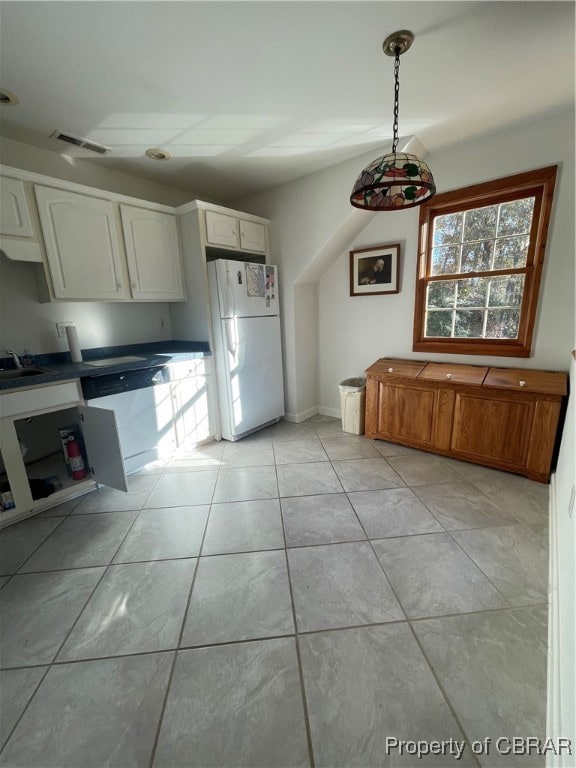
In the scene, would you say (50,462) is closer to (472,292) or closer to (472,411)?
(472,411)

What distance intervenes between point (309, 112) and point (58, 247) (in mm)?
2003

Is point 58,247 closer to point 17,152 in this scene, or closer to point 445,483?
point 17,152

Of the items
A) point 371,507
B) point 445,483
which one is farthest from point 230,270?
point 445,483

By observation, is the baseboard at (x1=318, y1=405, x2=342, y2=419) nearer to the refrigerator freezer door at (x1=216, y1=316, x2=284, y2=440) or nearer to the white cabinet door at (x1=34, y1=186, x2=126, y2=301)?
the refrigerator freezer door at (x1=216, y1=316, x2=284, y2=440)

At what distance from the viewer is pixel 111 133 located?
2156 mm

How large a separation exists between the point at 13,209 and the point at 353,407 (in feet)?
10.1

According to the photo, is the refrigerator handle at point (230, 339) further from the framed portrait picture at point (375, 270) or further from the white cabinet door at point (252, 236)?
the framed portrait picture at point (375, 270)

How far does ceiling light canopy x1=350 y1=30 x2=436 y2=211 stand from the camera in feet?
4.42

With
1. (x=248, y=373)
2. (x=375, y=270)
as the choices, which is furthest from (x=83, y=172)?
(x=375, y=270)

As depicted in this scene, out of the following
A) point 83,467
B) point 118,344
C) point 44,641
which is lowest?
point 44,641

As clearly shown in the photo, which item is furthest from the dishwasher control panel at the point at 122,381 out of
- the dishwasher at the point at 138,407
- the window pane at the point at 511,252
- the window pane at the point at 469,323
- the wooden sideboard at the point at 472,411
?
the window pane at the point at 511,252

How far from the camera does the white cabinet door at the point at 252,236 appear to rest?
3.06 meters

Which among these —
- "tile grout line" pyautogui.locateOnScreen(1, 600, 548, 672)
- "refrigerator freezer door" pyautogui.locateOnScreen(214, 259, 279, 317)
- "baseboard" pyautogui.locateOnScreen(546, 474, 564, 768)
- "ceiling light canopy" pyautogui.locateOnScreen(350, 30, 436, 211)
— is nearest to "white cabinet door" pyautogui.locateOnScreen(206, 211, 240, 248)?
"refrigerator freezer door" pyautogui.locateOnScreen(214, 259, 279, 317)

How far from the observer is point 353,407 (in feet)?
10.4
